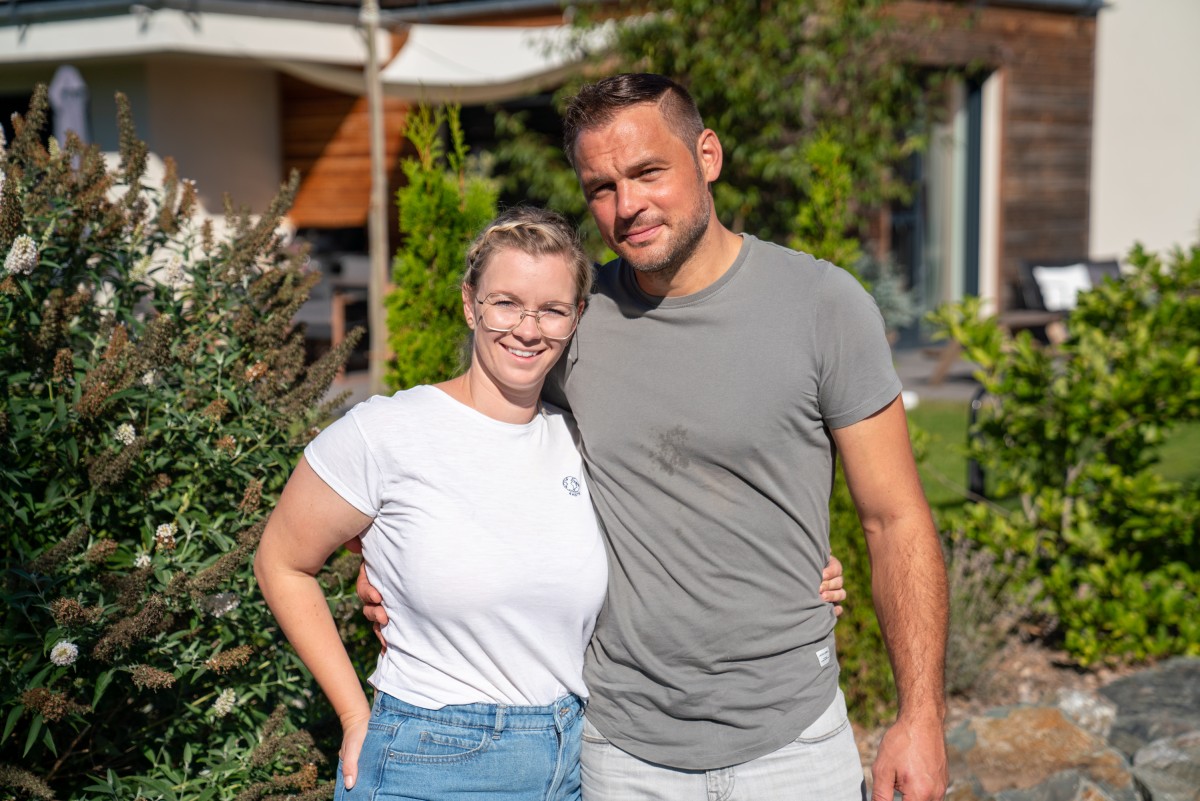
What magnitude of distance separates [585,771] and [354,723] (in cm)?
44

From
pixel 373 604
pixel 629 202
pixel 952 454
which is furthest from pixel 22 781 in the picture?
pixel 952 454

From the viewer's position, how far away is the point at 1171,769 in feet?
12.3

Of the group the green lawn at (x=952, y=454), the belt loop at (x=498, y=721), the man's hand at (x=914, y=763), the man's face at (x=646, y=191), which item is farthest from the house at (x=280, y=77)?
the man's hand at (x=914, y=763)

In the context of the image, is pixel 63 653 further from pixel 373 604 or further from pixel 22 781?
pixel 373 604

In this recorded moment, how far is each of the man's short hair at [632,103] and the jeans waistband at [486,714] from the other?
41.5 inches

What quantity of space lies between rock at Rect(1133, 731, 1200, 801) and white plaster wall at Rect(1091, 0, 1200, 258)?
12.6 metres

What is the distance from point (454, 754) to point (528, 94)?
834cm

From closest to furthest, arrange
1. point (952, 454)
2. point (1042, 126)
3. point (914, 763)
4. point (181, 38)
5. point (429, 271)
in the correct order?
point (914, 763), point (429, 271), point (952, 454), point (181, 38), point (1042, 126)

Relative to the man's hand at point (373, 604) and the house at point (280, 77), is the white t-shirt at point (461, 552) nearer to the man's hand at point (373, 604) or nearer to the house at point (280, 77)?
the man's hand at point (373, 604)

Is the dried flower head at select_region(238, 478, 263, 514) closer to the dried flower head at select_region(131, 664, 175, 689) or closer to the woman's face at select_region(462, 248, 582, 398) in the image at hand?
the dried flower head at select_region(131, 664, 175, 689)

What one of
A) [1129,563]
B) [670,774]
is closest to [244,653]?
[670,774]

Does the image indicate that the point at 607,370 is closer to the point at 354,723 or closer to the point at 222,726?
the point at 354,723

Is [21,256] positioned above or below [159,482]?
above

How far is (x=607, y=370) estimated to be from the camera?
2270 millimetres
